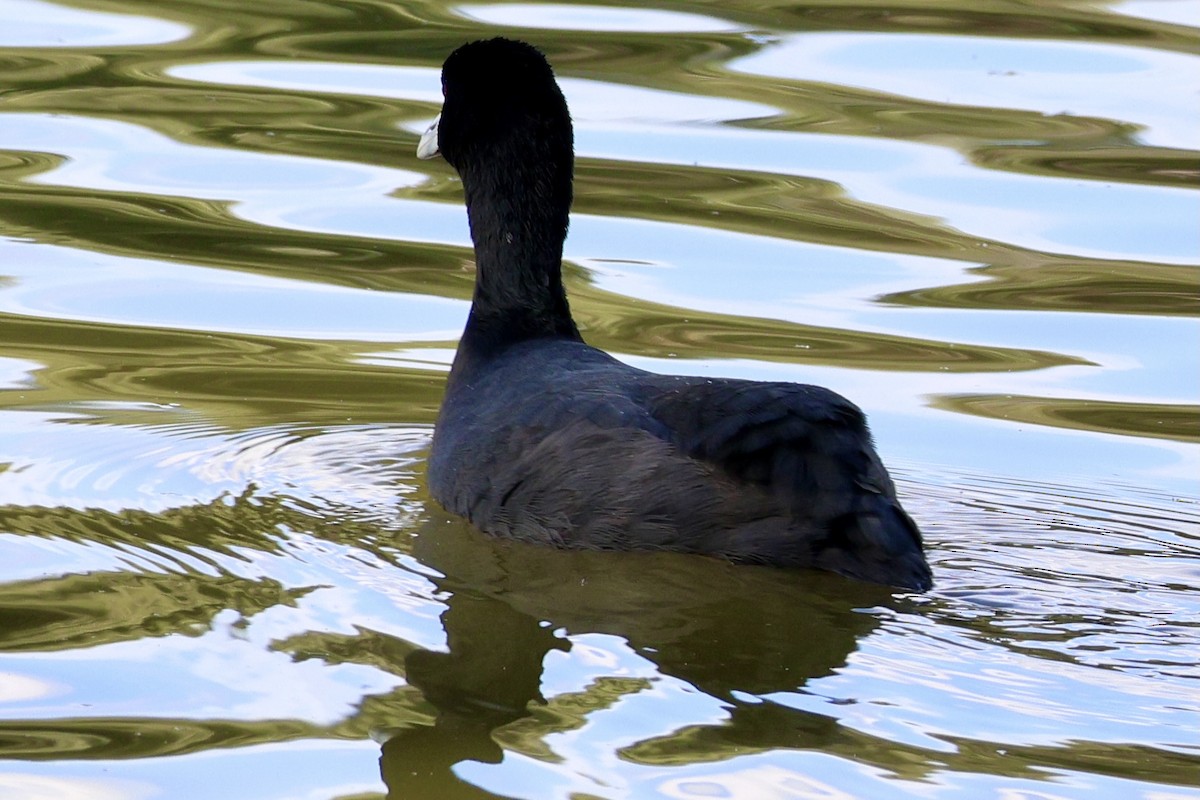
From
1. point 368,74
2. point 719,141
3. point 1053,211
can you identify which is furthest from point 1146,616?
point 368,74

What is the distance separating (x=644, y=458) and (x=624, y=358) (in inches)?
88.3

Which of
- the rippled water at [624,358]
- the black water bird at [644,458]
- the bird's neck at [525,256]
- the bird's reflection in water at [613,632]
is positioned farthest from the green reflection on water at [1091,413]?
the bird's reflection in water at [613,632]

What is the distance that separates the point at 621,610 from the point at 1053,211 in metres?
5.24

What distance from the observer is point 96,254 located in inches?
329

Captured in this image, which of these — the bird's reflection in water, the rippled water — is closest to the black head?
the rippled water

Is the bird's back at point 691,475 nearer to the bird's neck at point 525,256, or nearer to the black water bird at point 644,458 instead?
the black water bird at point 644,458

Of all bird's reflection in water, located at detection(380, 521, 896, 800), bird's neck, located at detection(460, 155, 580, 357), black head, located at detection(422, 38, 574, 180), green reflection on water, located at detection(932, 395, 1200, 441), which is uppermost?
black head, located at detection(422, 38, 574, 180)

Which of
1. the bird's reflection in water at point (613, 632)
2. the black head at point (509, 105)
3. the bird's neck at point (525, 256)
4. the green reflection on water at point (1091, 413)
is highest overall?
the black head at point (509, 105)

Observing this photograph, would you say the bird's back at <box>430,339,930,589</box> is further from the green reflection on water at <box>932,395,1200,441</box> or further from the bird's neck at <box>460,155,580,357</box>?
the green reflection on water at <box>932,395,1200,441</box>

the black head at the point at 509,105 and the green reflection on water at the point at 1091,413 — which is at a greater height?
the black head at the point at 509,105

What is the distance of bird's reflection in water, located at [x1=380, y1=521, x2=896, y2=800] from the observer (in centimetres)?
386

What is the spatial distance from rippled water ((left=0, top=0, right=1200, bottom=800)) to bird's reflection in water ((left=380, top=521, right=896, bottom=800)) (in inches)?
0.5

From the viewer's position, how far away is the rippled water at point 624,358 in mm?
3883

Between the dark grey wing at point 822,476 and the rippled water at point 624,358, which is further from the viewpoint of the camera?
the dark grey wing at point 822,476
